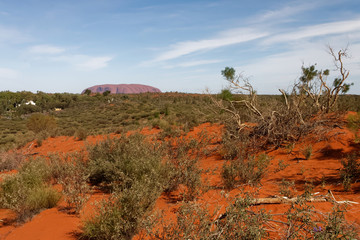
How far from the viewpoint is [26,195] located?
3912 millimetres

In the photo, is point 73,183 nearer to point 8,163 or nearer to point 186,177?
point 186,177

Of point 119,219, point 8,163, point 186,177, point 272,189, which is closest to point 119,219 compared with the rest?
point 119,219

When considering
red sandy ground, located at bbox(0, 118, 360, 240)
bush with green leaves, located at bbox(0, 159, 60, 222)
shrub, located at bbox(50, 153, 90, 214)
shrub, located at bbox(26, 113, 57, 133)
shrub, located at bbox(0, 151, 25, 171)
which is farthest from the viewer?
shrub, located at bbox(26, 113, 57, 133)

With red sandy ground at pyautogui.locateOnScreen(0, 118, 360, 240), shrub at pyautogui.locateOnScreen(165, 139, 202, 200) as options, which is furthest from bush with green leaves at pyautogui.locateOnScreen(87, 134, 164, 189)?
red sandy ground at pyautogui.locateOnScreen(0, 118, 360, 240)

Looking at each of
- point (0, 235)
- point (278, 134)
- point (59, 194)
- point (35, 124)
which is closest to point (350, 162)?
point (278, 134)

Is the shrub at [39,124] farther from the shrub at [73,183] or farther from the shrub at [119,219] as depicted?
the shrub at [119,219]

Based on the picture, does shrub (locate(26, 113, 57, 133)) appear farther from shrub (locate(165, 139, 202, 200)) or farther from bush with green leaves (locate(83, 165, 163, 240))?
bush with green leaves (locate(83, 165, 163, 240))

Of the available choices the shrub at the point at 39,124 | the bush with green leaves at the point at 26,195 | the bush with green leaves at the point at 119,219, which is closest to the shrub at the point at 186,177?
the bush with green leaves at the point at 119,219

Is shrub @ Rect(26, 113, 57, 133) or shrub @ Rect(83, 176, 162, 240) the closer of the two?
shrub @ Rect(83, 176, 162, 240)

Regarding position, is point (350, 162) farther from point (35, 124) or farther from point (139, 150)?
point (35, 124)

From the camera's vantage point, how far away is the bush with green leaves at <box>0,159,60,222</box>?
147 inches

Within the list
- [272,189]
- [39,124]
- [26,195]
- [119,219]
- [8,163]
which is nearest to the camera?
[119,219]

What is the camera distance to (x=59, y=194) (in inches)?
174

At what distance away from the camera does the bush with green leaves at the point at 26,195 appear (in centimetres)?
374
